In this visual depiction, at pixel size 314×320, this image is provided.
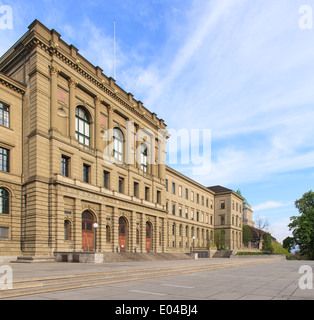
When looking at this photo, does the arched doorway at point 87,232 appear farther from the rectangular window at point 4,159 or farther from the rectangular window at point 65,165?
the rectangular window at point 4,159

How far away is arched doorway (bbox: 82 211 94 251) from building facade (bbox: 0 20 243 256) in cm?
11

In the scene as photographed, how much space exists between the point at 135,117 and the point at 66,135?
1459cm

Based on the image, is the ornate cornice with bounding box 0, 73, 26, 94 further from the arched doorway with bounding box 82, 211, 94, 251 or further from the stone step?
the stone step

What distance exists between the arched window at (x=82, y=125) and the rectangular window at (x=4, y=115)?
735 centimetres

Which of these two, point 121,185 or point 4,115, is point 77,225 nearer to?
point 121,185

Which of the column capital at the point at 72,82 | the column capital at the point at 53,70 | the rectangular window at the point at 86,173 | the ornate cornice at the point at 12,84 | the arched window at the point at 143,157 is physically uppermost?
the column capital at the point at 53,70

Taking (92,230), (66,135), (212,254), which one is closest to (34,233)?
(92,230)

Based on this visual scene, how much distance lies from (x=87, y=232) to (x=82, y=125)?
39.6 feet

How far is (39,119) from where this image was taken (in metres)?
29.1

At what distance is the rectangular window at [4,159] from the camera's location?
2812 cm

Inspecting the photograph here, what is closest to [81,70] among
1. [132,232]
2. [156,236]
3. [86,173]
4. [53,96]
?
[53,96]

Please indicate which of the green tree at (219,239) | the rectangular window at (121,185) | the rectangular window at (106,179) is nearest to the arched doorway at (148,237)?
the rectangular window at (121,185)

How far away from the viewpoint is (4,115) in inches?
1144
